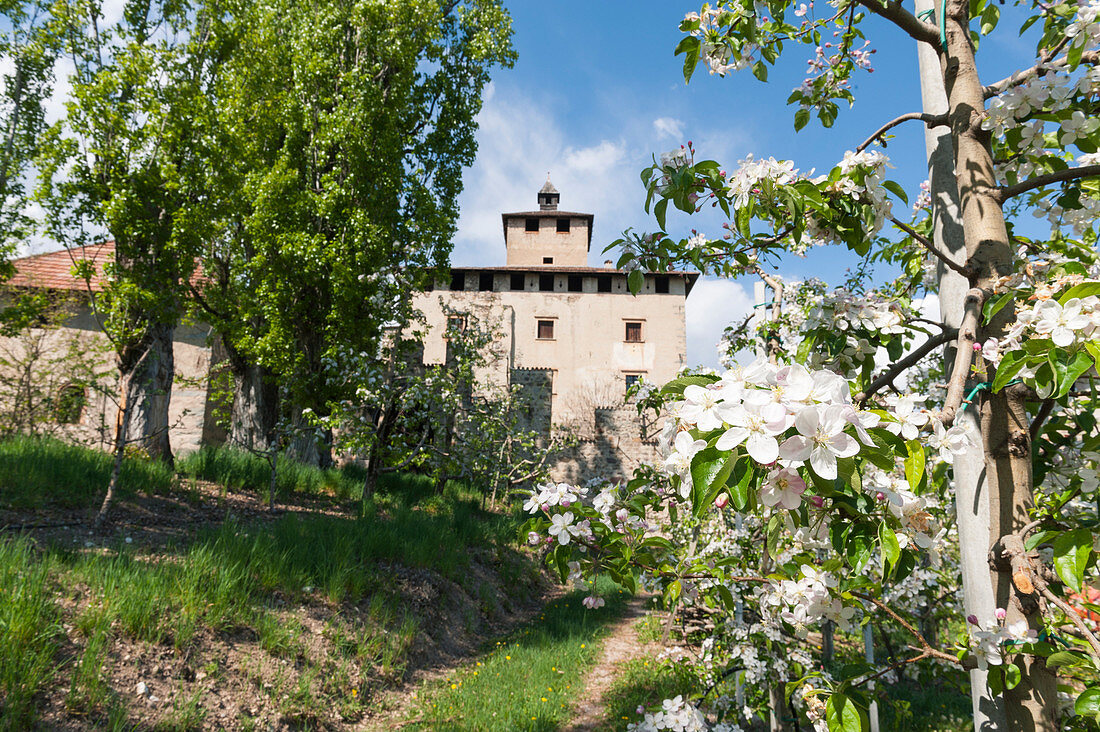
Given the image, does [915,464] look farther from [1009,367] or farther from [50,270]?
[50,270]

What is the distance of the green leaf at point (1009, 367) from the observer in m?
1.03

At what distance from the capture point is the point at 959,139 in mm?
1431

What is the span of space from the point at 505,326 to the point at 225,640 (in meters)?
18.6

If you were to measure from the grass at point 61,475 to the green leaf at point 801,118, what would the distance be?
24.2 ft

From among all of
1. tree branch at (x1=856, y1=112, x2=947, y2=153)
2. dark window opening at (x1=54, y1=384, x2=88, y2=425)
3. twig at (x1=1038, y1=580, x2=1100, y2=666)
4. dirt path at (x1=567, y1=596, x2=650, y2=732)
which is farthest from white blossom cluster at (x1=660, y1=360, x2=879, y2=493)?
dark window opening at (x1=54, y1=384, x2=88, y2=425)

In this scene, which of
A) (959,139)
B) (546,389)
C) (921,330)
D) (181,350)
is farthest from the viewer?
(546,389)

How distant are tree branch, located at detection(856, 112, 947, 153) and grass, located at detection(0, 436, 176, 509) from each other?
24.6 ft

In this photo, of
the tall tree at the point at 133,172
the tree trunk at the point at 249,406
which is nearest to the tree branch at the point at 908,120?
the tall tree at the point at 133,172

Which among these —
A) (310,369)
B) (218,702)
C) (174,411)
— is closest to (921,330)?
(218,702)

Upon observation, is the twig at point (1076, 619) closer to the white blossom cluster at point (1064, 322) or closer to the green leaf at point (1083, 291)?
the white blossom cluster at point (1064, 322)

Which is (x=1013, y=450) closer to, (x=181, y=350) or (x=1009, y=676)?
(x=1009, y=676)

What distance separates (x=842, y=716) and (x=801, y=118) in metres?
2.00

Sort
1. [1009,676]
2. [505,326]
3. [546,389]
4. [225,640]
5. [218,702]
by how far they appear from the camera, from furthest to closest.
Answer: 1. [505,326]
2. [546,389]
3. [225,640]
4. [218,702]
5. [1009,676]

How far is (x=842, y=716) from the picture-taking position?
3.80ft
